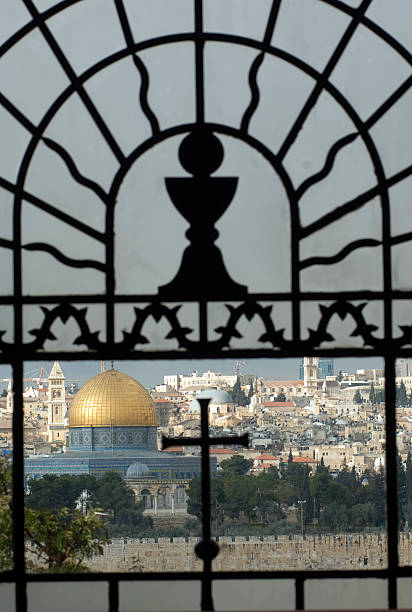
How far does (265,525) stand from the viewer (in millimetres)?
44875

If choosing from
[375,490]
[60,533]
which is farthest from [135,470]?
[60,533]

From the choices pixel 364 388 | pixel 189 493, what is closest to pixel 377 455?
pixel 364 388

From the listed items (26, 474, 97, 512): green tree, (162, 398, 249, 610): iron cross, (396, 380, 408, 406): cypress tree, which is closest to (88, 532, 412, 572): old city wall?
(396, 380, 408, 406): cypress tree

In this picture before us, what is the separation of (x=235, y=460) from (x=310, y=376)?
10.3 m

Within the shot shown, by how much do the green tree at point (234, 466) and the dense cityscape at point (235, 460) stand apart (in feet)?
0.24

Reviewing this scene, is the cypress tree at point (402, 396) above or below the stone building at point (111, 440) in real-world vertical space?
above

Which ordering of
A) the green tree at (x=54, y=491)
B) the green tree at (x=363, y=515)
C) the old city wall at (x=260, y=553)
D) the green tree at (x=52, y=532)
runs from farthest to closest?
1. the old city wall at (x=260, y=553)
2. the green tree at (x=363, y=515)
3. the green tree at (x=54, y=491)
4. the green tree at (x=52, y=532)

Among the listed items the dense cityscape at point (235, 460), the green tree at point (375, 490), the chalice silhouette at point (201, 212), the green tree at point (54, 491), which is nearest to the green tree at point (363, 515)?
the dense cityscape at point (235, 460)

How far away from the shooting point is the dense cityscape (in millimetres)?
40938

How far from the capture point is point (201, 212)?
3740 mm

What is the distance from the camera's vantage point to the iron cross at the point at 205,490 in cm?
350

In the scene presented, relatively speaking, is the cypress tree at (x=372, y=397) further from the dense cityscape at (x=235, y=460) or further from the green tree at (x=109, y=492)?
the green tree at (x=109, y=492)

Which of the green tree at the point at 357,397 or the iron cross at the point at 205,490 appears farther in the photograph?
the green tree at the point at 357,397

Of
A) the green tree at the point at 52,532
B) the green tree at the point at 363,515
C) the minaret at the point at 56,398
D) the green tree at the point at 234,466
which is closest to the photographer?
the green tree at the point at 52,532
